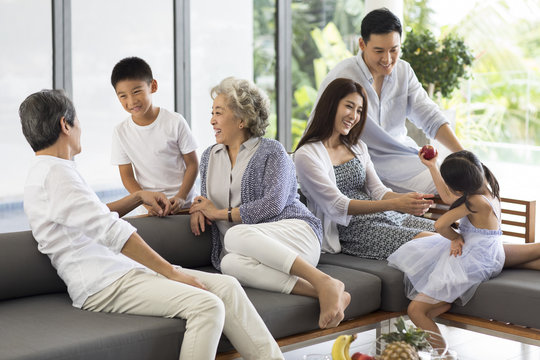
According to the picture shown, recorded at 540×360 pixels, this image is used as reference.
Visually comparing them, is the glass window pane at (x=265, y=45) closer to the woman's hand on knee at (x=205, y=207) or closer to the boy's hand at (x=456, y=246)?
the woman's hand on knee at (x=205, y=207)

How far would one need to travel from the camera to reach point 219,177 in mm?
3414

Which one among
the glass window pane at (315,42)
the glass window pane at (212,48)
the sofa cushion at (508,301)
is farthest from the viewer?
the glass window pane at (315,42)

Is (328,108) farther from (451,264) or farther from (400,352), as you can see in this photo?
(400,352)

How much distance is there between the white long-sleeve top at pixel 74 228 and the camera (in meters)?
2.57

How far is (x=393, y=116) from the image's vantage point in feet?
14.1

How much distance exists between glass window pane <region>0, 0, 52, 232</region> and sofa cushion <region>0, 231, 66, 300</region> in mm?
2468

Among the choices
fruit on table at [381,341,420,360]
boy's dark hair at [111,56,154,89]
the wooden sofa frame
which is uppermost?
boy's dark hair at [111,56,154,89]

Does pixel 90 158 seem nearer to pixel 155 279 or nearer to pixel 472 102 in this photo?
pixel 155 279

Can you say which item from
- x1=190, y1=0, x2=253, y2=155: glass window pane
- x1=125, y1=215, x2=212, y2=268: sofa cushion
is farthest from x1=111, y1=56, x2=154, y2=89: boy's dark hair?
x1=190, y1=0, x2=253, y2=155: glass window pane

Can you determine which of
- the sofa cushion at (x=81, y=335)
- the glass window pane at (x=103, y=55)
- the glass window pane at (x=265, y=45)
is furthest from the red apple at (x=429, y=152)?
the glass window pane at (x=265, y=45)

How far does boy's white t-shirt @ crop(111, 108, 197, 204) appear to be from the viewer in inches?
149

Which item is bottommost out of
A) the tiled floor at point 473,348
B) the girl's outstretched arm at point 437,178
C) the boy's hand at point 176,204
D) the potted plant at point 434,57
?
the tiled floor at point 473,348

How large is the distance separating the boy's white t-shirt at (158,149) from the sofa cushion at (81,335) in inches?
46.4

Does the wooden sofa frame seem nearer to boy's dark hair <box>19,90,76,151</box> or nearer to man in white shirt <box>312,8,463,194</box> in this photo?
boy's dark hair <box>19,90,76,151</box>
